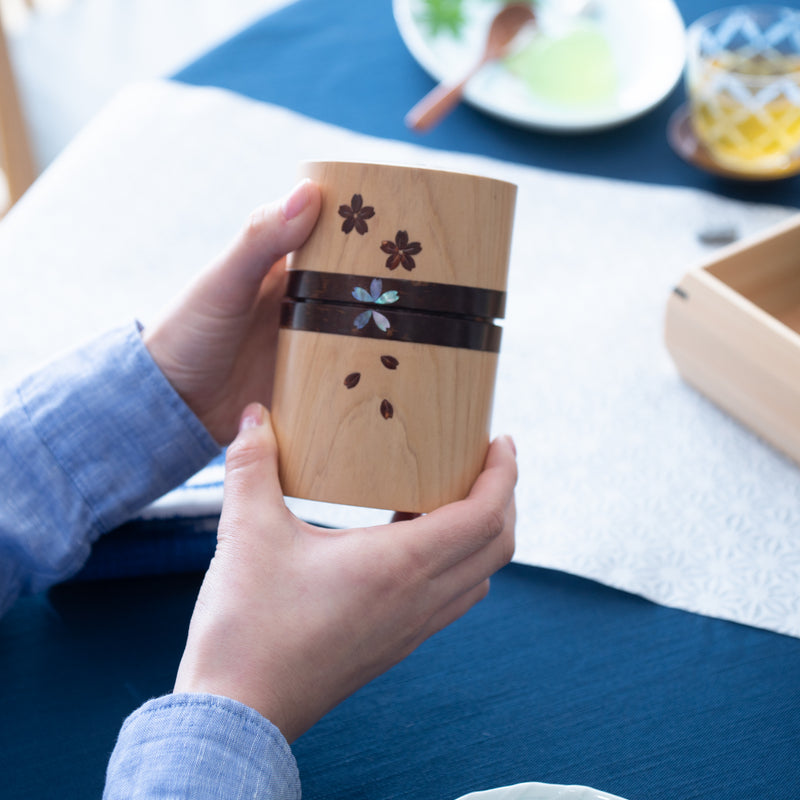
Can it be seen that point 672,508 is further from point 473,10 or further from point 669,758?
point 473,10

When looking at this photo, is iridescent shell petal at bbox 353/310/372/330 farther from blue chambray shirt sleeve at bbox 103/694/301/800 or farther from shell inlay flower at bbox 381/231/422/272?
blue chambray shirt sleeve at bbox 103/694/301/800

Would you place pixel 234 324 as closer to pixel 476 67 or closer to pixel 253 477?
pixel 253 477

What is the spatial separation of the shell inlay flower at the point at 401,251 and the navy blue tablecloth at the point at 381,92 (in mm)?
607

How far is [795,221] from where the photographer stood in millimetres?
782

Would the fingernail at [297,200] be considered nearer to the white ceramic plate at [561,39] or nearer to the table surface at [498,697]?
the table surface at [498,697]

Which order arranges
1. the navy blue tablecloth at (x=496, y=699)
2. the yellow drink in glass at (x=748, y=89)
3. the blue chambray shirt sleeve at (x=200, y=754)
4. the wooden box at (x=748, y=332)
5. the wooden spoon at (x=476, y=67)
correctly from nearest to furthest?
the blue chambray shirt sleeve at (x=200, y=754) < the navy blue tablecloth at (x=496, y=699) < the wooden box at (x=748, y=332) < the yellow drink in glass at (x=748, y=89) < the wooden spoon at (x=476, y=67)

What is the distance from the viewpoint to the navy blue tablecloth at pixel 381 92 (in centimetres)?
106

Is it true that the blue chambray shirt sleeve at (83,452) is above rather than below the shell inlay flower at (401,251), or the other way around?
below

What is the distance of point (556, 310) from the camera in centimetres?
91

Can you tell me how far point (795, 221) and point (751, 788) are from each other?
494 mm

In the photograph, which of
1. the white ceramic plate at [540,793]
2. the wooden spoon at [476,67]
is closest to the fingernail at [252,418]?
the white ceramic plate at [540,793]

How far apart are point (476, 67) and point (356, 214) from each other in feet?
2.11

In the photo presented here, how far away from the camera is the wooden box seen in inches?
26.9

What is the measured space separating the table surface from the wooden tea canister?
0.15 m
